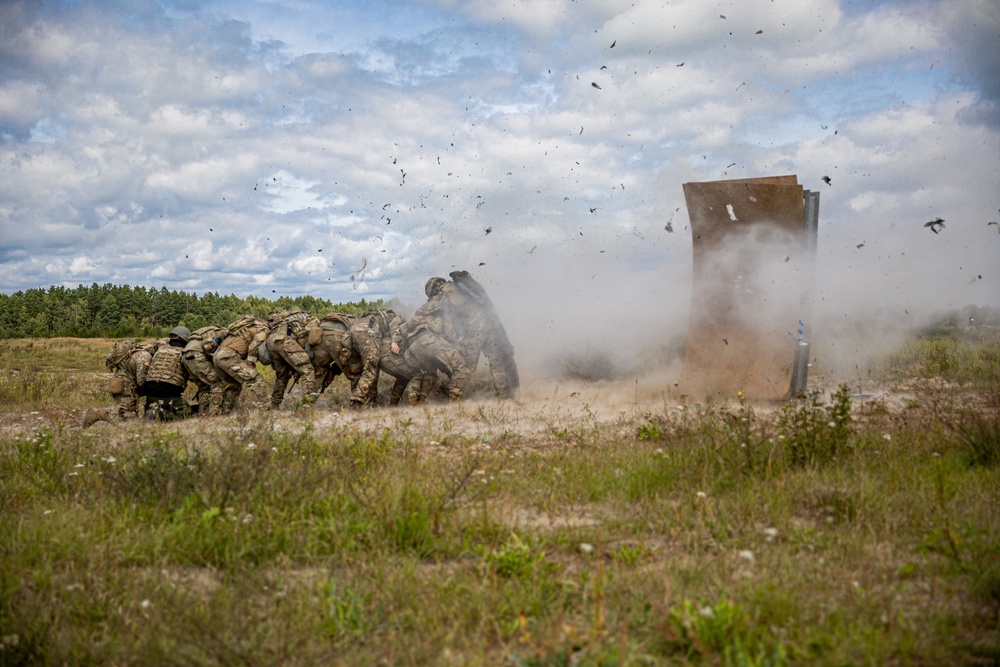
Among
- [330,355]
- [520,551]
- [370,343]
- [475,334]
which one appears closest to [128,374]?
[330,355]

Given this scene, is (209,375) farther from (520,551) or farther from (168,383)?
(520,551)

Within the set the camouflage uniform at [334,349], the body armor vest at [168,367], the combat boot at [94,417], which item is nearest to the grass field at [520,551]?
the combat boot at [94,417]

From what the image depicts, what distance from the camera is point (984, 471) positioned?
5051 millimetres

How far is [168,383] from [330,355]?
2277 mm

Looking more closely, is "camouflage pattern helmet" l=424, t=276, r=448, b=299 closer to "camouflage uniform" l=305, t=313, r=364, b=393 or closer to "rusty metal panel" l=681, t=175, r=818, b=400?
"camouflage uniform" l=305, t=313, r=364, b=393

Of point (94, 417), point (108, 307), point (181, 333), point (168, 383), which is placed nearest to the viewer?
point (94, 417)

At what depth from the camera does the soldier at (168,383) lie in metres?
10.0

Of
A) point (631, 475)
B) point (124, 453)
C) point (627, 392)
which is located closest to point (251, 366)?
point (124, 453)

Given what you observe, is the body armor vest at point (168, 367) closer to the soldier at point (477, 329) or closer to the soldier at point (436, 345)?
the soldier at point (436, 345)

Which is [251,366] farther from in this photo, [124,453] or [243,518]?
[243,518]

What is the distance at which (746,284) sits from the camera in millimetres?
9195

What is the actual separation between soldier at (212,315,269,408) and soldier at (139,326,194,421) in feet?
1.73

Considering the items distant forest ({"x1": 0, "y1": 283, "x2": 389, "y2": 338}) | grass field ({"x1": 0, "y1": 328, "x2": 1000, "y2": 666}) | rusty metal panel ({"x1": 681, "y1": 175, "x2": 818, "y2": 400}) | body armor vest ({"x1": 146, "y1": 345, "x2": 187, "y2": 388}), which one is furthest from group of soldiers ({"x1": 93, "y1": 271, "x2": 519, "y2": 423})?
distant forest ({"x1": 0, "y1": 283, "x2": 389, "y2": 338})

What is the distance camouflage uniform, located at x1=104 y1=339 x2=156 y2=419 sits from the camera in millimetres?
10312
